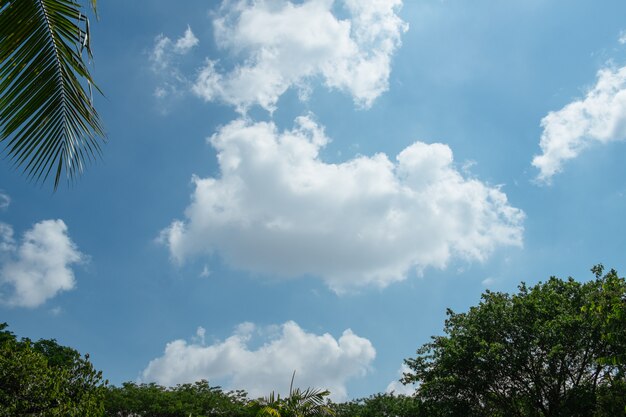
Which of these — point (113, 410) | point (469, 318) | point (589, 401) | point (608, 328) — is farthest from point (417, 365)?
point (113, 410)

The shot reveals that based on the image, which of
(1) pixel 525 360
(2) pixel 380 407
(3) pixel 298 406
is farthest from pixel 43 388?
(2) pixel 380 407

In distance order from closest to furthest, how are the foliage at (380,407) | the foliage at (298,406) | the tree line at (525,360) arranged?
the foliage at (298,406) → the tree line at (525,360) → the foliage at (380,407)

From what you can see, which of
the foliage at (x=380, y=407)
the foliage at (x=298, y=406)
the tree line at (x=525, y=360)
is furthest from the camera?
the foliage at (x=380, y=407)

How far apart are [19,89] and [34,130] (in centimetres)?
36

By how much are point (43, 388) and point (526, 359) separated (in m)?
19.1

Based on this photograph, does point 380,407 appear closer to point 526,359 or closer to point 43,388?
point 526,359

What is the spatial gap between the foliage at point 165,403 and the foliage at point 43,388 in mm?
20980

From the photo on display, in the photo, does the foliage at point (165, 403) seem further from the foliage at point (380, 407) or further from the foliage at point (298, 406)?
the foliage at point (298, 406)

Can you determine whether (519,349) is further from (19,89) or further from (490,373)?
(19,89)

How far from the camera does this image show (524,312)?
23.8m

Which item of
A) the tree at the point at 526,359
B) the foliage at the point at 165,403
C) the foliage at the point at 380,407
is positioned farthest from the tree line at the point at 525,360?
the foliage at the point at 165,403

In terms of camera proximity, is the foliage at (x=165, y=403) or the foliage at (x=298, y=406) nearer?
the foliage at (x=298, y=406)

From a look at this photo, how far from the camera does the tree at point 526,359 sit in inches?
881

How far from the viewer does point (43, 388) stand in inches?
626
